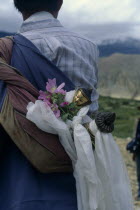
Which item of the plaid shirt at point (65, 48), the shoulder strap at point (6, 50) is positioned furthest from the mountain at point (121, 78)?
the shoulder strap at point (6, 50)

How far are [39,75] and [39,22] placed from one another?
1.07 ft

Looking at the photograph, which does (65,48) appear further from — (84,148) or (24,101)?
(84,148)

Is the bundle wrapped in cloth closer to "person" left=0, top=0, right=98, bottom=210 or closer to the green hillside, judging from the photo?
"person" left=0, top=0, right=98, bottom=210

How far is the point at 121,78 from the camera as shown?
9881 cm

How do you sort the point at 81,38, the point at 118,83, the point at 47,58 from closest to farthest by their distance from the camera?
1. the point at 47,58
2. the point at 81,38
3. the point at 118,83

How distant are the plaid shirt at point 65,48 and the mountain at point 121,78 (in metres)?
75.6

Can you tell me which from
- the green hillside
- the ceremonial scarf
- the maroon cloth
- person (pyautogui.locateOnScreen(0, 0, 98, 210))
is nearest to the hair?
person (pyautogui.locateOnScreen(0, 0, 98, 210))

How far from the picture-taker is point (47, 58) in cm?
230

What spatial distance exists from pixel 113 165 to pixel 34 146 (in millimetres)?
378

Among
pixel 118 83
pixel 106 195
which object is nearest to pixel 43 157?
pixel 106 195

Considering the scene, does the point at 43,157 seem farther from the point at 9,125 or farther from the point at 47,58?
the point at 47,58

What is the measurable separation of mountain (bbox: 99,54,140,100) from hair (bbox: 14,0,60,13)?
75571 mm

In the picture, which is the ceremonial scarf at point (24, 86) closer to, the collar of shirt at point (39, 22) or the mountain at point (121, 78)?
the collar of shirt at point (39, 22)

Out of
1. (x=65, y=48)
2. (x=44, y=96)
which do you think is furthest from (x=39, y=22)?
(x=44, y=96)
